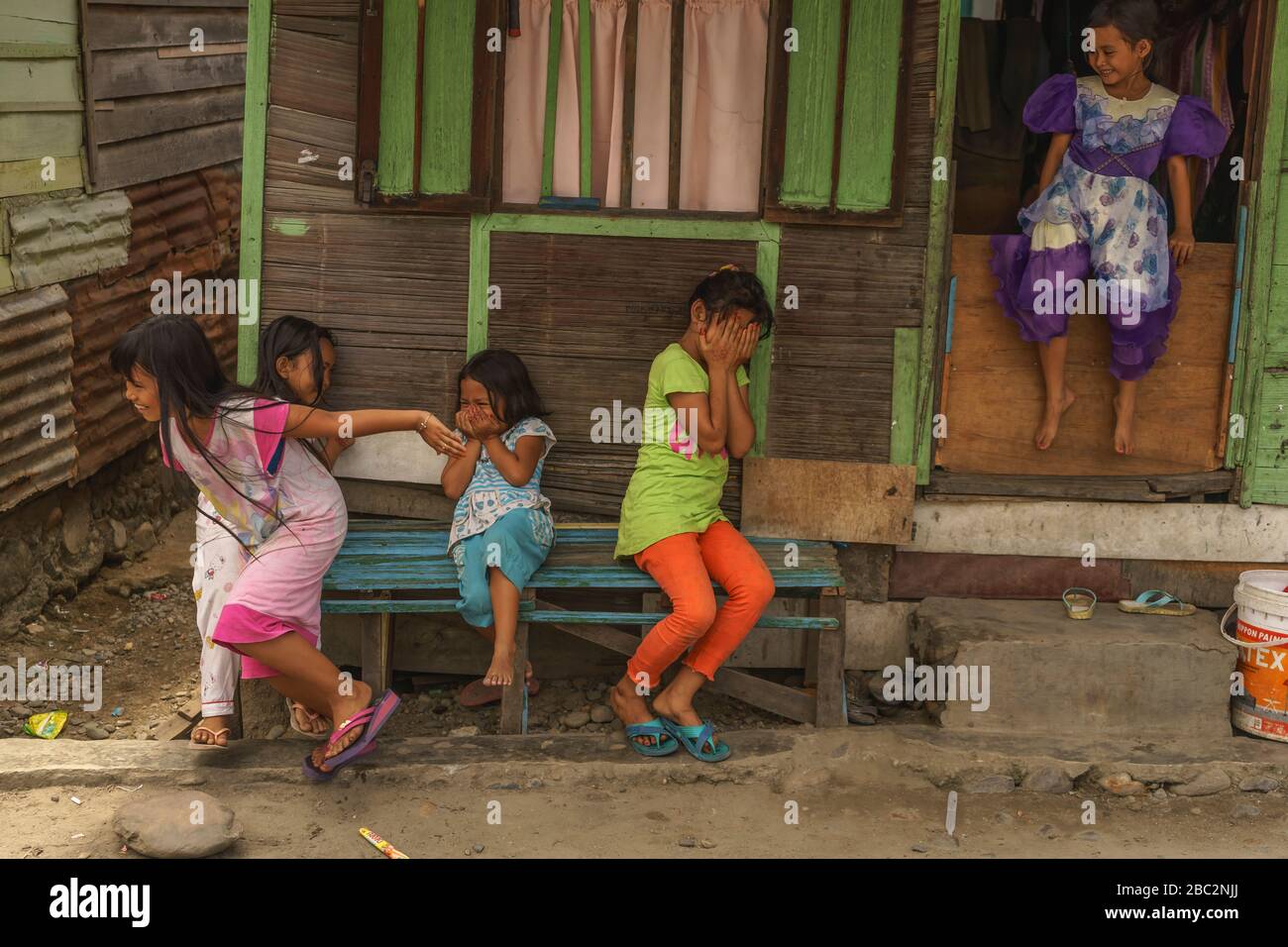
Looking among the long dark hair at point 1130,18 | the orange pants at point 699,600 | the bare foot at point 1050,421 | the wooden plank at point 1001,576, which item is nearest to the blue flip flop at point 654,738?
the orange pants at point 699,600

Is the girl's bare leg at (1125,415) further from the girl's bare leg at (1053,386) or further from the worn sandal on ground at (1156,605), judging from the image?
the worn sandal on ground at (1156,605)

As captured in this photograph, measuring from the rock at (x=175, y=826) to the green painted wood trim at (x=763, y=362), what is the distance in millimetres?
2321

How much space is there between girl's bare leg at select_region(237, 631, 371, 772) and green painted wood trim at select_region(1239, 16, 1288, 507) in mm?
3454

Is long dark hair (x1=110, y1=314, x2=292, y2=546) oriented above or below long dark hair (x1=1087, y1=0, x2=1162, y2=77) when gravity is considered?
below

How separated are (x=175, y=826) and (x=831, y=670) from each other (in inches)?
90.6

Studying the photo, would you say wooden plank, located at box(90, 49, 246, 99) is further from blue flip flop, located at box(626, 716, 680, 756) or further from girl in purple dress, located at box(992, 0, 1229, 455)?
girl in purple dress, located at box(992, 0, 1229, 455)

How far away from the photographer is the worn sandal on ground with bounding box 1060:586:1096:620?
16.9ft

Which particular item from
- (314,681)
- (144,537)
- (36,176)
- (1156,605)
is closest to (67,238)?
(36,176)

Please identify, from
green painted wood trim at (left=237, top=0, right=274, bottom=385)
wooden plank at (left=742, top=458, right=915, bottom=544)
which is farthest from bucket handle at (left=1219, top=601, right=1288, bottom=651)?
→ green painted wood trim at (left=237, top=0, right=274, bottom=385)

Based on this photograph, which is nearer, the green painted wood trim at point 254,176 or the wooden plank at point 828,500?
the green painted wood trim at point 254,176

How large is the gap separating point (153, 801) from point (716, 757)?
6.03 ft

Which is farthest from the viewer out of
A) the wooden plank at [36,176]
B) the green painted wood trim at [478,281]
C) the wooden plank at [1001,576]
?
the wooden plank at [36,176]

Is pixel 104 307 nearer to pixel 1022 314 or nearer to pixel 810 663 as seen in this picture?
pixel 810 663

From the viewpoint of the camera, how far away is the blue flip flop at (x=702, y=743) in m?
4.72
